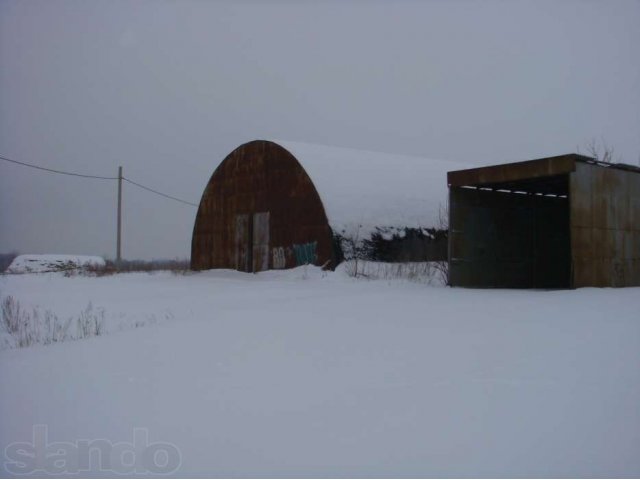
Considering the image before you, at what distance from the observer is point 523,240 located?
19.4 metres

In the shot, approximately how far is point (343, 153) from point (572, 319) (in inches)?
728

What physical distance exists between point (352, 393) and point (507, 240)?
14.4 metres

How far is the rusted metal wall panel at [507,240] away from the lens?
56.2 ft

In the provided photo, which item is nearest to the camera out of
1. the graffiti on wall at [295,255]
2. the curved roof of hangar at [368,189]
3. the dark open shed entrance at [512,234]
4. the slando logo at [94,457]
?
the slando logo at [94,457]

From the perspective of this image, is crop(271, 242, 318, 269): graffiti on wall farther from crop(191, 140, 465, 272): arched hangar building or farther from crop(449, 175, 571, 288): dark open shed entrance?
crop(449, 175, 571, 288): dark open shed entrance

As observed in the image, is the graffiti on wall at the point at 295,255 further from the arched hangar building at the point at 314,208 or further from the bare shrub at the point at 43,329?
the bare shrub at the point at 43,329

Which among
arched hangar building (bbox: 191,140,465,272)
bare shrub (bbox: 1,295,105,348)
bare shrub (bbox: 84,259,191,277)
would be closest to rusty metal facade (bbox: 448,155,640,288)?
arched hangar building (bbox: 191,140,465,272)

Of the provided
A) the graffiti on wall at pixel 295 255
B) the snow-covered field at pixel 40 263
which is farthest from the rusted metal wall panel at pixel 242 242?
the snow-covered field at pixel 40 263

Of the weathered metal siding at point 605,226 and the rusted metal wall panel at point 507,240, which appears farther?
the rusted metal wall panel at point 507,240

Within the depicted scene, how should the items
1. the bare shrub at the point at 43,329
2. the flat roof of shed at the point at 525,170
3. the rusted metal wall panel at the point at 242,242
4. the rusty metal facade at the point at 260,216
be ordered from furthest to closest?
1. the rusted metal wall panel at the point at 242,242
2. the rusty metal facade at the point at 260,216
3. the flat roof of shed at the point at 525,170
4. the bare shrub at the point at 43,329

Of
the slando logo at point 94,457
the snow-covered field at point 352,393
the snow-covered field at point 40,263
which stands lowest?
the slando logo at point 94,457

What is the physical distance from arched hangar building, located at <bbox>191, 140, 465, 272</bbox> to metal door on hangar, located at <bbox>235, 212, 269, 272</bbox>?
0.13 ft

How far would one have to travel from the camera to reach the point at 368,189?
919 inches

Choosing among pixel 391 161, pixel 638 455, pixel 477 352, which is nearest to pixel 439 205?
pixel 391 161
